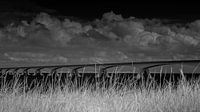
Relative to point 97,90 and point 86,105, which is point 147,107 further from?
point 97,90

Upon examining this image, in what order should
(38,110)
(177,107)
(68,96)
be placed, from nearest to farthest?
(177,107)
(38,110)
(68,96)

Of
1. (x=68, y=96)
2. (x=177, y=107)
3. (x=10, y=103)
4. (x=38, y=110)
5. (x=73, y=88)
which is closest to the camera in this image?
(x=177, y=107)

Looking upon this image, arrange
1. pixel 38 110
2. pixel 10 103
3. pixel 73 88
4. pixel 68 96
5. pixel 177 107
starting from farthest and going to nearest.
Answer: pixel 73 88, pixel 68 96, pixel 10 103, pixel 38 110, pixel 177 107

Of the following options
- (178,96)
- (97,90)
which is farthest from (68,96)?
(178,96)

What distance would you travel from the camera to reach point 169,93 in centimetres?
1012

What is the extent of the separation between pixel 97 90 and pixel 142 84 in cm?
163

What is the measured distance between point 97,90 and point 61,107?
2.87 m

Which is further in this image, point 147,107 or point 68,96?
point 68,96

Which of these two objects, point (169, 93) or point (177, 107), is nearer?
point (177, 107)

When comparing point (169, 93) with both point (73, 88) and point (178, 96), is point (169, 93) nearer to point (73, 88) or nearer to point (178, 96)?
point (178, 96)

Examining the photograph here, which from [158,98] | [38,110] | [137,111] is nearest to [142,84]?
[158,98]

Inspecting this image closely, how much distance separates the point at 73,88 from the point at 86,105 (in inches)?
79.0

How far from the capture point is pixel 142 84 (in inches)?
480

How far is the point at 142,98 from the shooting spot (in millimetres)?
10156
